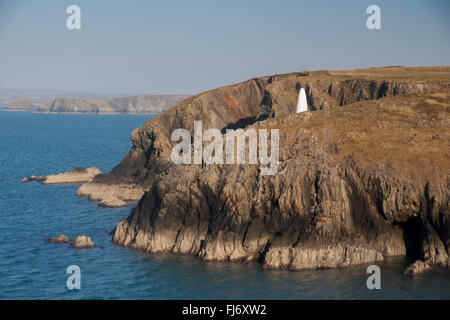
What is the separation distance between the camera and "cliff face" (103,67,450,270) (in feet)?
182

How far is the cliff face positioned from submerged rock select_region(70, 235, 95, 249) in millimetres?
2659

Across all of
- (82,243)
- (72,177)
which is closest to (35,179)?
(72,177)

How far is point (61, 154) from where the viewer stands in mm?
154125

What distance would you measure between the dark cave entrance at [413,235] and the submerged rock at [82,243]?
31.4m

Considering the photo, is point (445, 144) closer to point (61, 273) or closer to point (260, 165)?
point (260, 165)

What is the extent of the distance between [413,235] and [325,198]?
8.96 metres

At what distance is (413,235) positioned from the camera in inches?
2272

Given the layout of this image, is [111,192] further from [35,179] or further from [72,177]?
[35,179]

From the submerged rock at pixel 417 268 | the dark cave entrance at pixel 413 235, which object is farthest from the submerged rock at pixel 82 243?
the submerged rock at pixel 417 268

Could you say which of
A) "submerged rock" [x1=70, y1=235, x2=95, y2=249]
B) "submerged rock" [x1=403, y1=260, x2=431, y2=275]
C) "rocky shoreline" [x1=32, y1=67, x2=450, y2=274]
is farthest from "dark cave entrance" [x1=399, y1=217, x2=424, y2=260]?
"submerged rock" [x1=70, y1=235, x2=95, y2=249]

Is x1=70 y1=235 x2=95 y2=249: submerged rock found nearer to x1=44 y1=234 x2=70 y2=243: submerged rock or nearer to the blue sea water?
the blue sea water

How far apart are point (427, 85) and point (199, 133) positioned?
39918 mm

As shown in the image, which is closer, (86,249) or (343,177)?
(343,177)
